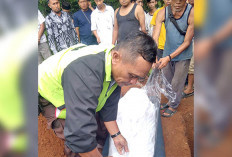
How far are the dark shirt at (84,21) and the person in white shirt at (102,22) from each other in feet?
0.87

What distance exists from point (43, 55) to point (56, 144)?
1.94 meters

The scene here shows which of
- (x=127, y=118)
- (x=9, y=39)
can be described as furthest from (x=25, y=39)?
(x=127, y=118)

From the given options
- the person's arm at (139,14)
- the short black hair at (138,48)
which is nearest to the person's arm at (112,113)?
the short black hair at (138,48)

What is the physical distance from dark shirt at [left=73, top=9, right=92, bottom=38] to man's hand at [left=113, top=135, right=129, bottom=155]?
2854mm

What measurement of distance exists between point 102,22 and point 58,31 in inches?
30.2

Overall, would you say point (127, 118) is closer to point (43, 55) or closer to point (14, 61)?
point (14, 61)

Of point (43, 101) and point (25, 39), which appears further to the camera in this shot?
→ point (43, 101)

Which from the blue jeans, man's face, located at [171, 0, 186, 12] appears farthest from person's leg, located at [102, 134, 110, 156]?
man's face, located at [171, 0, 186, 12]

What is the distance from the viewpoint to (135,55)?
4.46 feet

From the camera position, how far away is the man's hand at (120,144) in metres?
1.90

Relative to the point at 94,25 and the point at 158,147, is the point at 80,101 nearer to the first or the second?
the point at 158,147

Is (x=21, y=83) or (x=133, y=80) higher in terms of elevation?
(x=21, y=83)

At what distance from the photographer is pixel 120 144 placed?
193 cm

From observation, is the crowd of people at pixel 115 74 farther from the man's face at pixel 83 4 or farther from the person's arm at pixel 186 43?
the man's face at pixel 83 4
